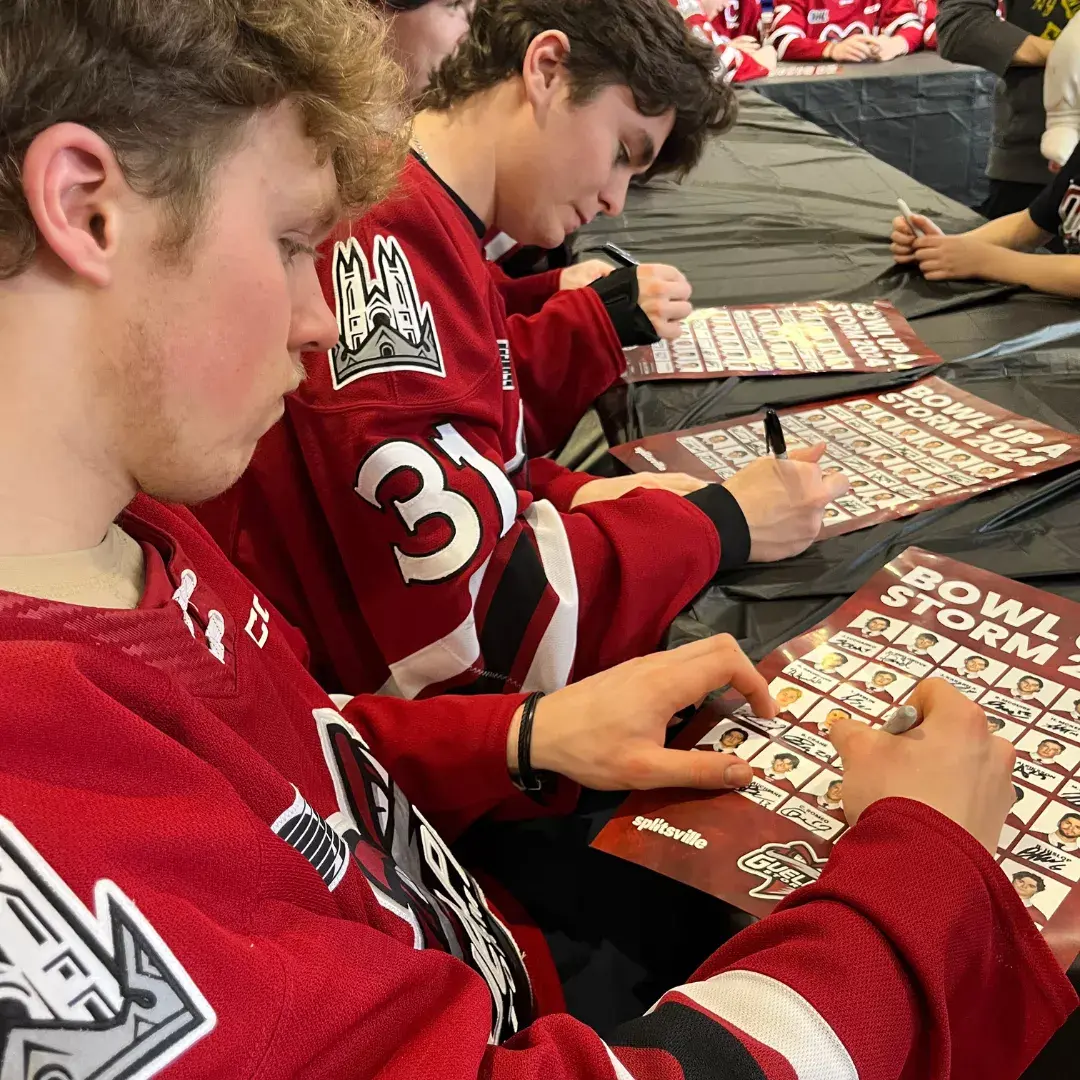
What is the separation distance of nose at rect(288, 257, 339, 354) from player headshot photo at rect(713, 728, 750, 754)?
13.6 inches

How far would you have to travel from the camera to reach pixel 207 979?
0.29m

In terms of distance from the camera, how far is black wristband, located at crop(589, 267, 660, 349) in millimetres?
1166

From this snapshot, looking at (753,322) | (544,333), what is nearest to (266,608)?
(544,333)

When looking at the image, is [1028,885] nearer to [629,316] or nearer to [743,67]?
[629,316]

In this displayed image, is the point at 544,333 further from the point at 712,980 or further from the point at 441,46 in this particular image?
the point at 712,980

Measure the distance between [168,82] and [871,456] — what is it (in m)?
0.72

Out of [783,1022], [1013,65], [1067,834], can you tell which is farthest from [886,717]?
[1013,65]

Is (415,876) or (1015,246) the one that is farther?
(1015,246)

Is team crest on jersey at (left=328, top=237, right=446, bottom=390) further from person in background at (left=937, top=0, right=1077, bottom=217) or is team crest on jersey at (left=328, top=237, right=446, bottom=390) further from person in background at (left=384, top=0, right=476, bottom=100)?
person in background at (left=937, top=0, right=1077, bottom=217)

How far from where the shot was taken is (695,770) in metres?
0.56

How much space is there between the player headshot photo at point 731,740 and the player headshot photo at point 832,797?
62mm

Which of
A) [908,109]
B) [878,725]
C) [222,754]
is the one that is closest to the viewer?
[222,754]

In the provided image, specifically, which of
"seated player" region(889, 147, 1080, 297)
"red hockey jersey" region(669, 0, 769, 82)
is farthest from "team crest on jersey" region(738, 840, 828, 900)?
"red hockey jersey" region(669, 0, 769, 82)

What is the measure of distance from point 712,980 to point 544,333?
0.87 m
